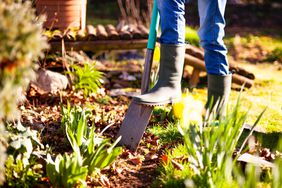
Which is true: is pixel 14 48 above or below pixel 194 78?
above

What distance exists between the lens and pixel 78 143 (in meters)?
2.61

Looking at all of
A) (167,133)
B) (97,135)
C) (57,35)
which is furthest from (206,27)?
(57,35)

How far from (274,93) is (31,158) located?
2.89m

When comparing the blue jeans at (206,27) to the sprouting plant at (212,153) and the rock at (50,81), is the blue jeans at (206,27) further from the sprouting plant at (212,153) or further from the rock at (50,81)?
the rock at (50,81)

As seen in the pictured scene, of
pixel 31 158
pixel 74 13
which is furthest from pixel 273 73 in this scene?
pixel 31 158

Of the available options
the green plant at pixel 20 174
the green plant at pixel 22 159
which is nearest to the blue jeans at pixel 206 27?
the green plant at pixel 22 159

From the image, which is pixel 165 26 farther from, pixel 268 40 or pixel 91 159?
pixel 268 40

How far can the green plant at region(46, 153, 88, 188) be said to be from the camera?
2342 millimetres

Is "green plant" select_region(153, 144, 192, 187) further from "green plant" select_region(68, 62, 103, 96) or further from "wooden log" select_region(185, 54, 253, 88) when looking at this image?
"wooden log" select_region(185, 54, 253, 88)

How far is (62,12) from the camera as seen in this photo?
4.56m

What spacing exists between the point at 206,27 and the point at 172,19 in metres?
0.25

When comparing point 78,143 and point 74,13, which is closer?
point 78,143

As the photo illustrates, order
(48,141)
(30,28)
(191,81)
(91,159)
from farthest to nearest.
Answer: (191,81) → (48,141) → (91,159) → (30,28)

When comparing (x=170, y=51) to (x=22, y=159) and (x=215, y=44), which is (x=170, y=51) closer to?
(x=215, y=44)
